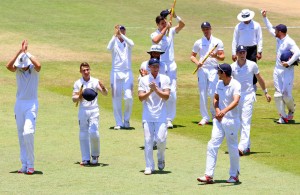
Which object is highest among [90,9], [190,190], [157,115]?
[90,9]

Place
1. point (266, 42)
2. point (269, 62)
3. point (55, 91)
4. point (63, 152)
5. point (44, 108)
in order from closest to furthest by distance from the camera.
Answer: point (63, 152) → point (44, 108) → point (55, 91) → point (269, 62) → point (266, 42)

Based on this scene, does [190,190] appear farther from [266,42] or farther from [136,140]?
[266,42]

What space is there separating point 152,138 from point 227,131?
1.73 metres

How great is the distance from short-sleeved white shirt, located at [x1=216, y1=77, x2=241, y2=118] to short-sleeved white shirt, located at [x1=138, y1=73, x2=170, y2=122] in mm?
1261

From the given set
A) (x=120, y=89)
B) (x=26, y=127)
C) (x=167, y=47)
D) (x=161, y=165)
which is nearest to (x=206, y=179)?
(x=161, y=165)

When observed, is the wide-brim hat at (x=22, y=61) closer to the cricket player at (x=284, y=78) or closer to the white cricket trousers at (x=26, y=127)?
the white cricket trousers at (x=26, y=127)

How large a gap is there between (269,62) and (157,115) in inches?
710

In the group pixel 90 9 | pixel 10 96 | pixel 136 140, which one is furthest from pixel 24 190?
pixel 90 9

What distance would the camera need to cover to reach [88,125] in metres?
20.1

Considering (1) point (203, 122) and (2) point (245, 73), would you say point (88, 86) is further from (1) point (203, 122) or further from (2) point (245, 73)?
(1) point (203, 122)

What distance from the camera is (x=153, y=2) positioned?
48.4 meters

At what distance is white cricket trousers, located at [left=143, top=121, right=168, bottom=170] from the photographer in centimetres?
1886

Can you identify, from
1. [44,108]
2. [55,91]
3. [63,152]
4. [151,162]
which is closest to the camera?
[151,162]

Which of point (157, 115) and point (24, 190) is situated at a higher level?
point (157, 115)
